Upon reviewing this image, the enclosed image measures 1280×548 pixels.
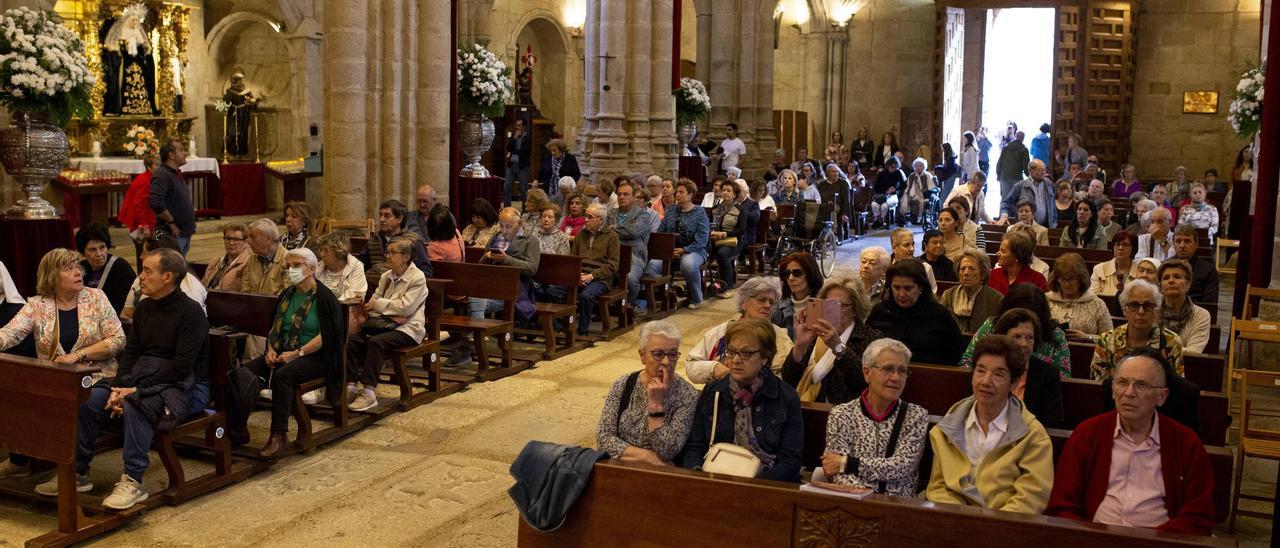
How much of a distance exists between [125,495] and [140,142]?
1210cm

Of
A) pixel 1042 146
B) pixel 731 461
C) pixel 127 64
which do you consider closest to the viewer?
pixel 731 461

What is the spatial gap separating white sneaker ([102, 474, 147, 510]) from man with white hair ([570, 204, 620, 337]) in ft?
15.0

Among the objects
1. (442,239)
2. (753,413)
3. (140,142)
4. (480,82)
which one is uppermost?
(480,82)

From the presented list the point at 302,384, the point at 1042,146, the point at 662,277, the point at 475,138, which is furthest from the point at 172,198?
the point at 1042,146

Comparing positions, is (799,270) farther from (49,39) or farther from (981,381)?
(49,39)

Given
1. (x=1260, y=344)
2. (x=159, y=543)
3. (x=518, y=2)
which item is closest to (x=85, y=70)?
(x=159, y=543)

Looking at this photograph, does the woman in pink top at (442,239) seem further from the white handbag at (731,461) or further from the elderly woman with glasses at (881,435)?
the elderly woman with glasses at (881,435)

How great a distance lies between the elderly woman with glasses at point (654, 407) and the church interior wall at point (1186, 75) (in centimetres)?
1938

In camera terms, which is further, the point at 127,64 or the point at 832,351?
the point at 127,64

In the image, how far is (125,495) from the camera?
18.0 ft

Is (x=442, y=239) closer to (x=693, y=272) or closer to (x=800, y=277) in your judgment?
(x=693, y=272)

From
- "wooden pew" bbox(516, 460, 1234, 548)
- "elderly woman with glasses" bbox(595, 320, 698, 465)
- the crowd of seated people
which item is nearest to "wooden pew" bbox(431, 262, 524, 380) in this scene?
the crowd of seated people

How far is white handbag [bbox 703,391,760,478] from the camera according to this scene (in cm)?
433

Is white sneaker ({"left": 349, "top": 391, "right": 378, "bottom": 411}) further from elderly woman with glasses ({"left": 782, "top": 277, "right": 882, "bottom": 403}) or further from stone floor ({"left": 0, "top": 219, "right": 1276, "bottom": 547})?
elderly woman with glasses ({"left": 782, "top": 277, "right": 882, "bottom": 403})
